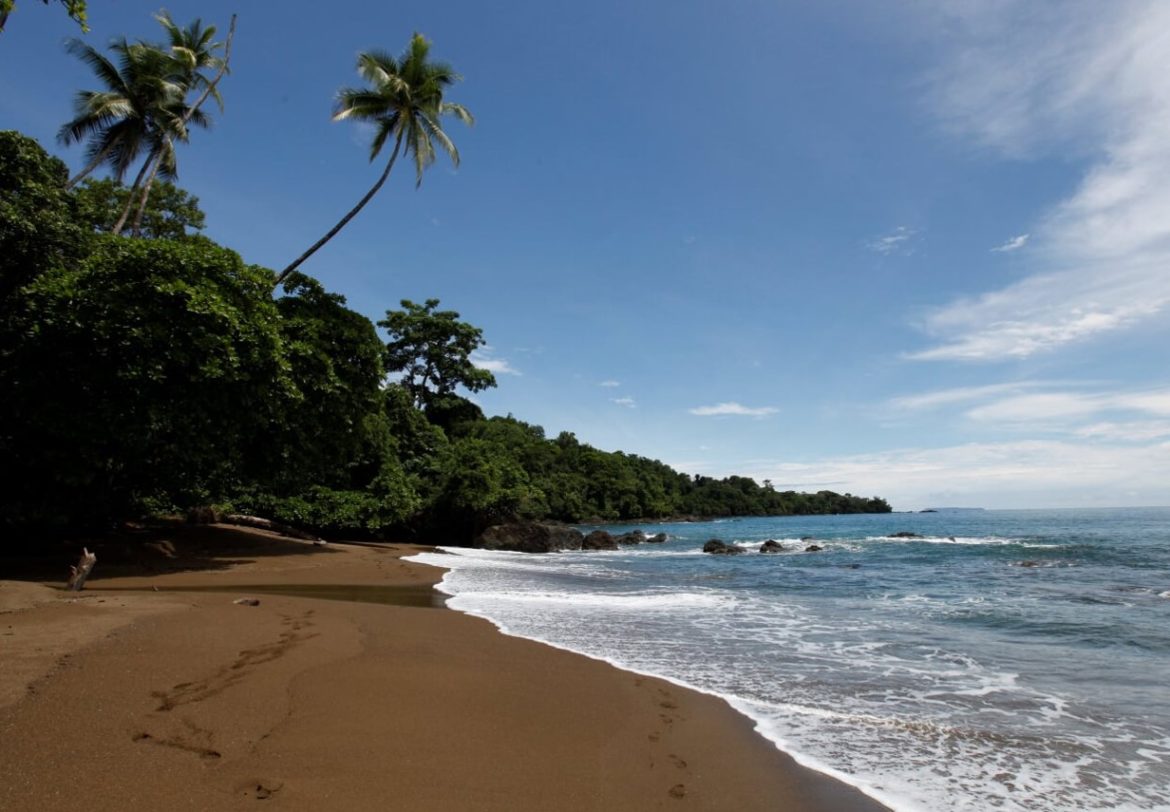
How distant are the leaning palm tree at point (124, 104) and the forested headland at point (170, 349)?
0.06 meters

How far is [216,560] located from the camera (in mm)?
16297

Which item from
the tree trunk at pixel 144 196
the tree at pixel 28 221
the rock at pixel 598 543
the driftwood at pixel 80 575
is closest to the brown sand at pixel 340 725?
the driftwood at pixel 80 575

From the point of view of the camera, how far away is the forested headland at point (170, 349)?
12.2m

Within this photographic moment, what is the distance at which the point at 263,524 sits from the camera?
2581 cm

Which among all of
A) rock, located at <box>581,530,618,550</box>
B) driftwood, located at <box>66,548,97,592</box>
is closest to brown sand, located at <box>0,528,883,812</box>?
driftwood, located at <box>66,548,97,592</box>

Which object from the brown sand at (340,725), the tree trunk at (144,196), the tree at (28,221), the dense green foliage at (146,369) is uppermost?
the tree trunk at (144,196)

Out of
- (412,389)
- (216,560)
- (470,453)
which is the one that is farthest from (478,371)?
(216,560)

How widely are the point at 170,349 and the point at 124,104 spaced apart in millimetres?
16004

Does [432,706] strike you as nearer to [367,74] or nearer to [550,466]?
[367,74]

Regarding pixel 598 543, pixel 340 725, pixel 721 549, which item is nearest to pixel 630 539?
pixel 598 543

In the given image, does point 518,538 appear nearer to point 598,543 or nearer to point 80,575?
point 598,543

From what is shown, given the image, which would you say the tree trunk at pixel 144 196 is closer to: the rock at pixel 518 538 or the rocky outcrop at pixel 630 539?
the rock at pixel 518 538

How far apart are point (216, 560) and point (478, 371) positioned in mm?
31742

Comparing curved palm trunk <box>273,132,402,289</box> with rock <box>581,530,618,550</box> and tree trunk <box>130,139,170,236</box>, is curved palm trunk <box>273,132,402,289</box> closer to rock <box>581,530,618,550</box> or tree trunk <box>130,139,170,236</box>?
tree trunk <box>130,139,170,236</box>
